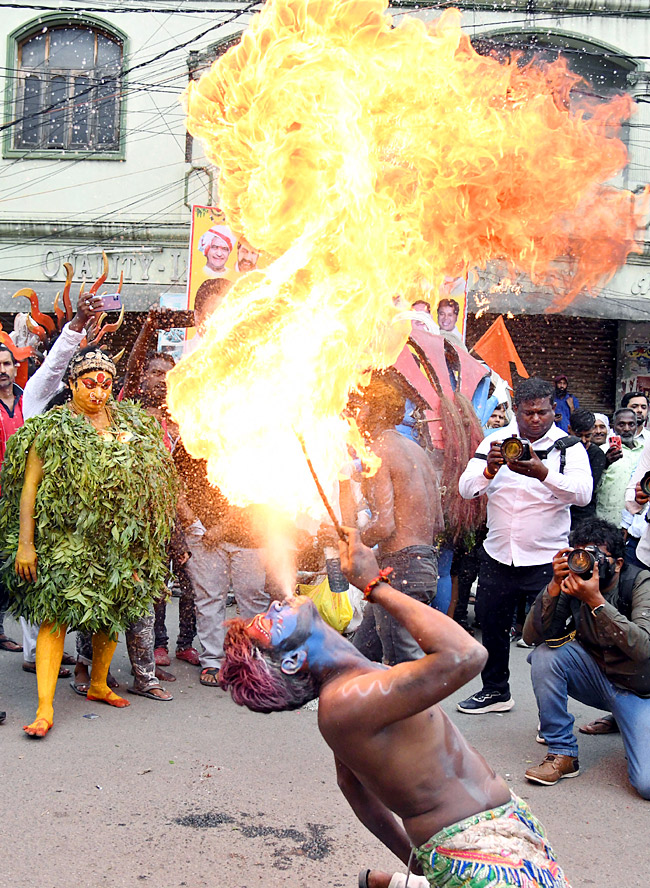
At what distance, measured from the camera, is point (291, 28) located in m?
4.22

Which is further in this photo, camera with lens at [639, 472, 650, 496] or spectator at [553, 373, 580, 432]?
spectator at [553, 373, 580, 432]

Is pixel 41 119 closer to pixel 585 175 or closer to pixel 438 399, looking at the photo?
pixel 438 399

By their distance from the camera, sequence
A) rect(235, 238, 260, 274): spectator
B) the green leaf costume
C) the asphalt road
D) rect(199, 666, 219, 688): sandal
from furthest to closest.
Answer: rect(235, 238, 260, 274): spectator, rect(199, 666, 219, 688): sandal, the green leaf costume, the asphalt road

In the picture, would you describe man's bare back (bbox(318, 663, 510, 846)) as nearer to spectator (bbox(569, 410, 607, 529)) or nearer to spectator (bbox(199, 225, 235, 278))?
spectator (bbox(569, 410, 607, 529))

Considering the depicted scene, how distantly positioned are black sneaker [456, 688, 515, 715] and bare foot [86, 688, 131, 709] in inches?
76.7

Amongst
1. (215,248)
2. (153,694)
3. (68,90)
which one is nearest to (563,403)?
(215,248)

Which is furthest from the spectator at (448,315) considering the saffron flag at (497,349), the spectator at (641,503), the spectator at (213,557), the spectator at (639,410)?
the spectator at (213,557)

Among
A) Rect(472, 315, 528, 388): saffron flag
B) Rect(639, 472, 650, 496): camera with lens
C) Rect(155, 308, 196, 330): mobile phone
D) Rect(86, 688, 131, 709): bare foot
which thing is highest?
Rect(155, 308, 196, 330): mobile phone

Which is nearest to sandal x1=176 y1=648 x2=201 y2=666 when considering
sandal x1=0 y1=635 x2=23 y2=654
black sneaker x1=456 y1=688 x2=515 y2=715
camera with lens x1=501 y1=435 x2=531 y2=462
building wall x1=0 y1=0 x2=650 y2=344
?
sandal x1=0 y1=635 x2=23 y2=654

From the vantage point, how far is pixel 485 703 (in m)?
5.47

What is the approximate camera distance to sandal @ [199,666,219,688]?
5863 mm

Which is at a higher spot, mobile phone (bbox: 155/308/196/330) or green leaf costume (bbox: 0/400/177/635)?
mobile phone (bbox: 155/308/196/330)

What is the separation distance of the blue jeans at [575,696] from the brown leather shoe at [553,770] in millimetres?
34

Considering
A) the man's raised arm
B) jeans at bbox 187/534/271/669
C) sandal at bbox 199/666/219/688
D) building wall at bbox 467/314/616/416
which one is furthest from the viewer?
building wall at bbox 467/314/616/416
